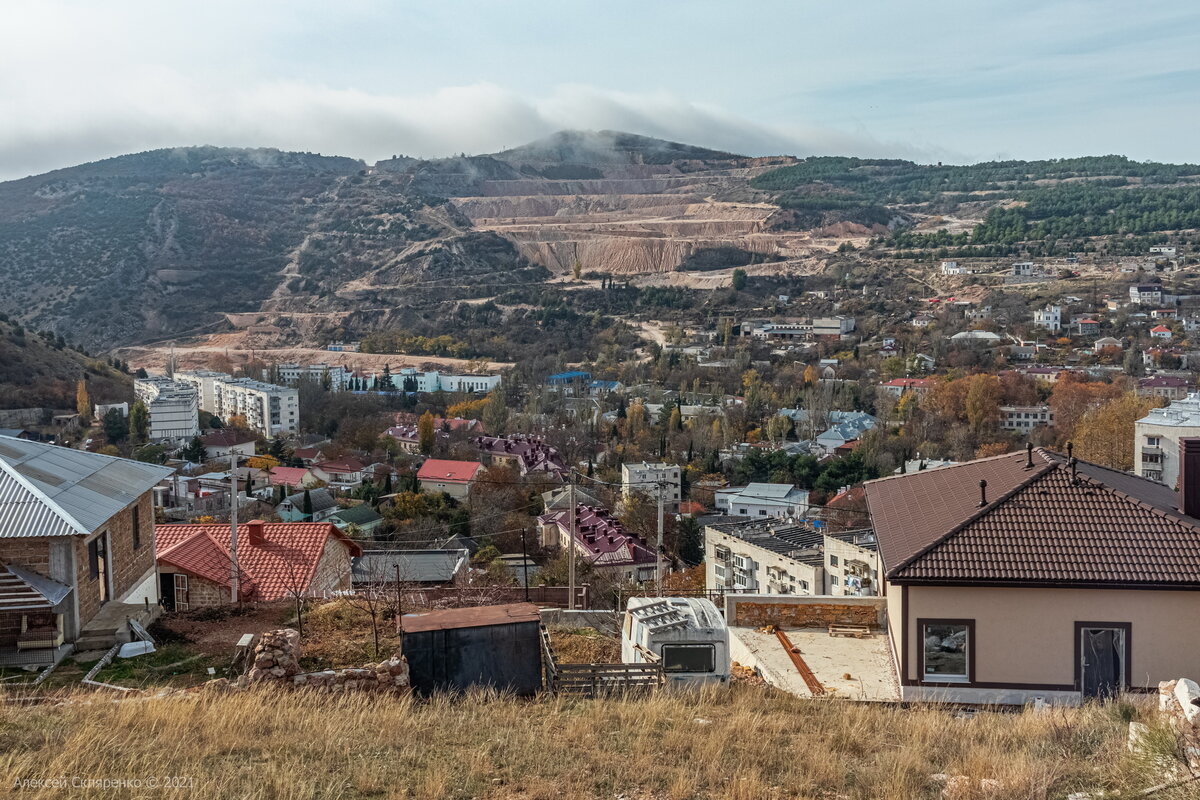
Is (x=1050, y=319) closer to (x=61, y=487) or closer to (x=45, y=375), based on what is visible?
(x=45, y=375)

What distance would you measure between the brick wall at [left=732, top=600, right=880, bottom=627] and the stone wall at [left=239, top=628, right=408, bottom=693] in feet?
15.4

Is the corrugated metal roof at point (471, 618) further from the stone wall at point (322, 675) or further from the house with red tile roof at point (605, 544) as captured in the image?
the house with red tile roof at point (605, 544)

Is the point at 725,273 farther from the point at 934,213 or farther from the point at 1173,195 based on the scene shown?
the point at 1173,195

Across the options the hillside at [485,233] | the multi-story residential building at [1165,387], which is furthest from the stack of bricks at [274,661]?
the hillside at [485,233]

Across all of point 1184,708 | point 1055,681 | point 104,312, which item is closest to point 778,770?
point 1184,708

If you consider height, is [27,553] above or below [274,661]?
above

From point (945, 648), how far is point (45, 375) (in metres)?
46.0

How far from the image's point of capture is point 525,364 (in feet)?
222

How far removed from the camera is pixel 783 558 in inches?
918

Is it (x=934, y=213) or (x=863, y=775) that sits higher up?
(x=934, y=213)

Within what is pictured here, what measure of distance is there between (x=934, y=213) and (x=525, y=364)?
70.5m

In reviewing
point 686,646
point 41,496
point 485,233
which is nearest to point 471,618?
point 686,646

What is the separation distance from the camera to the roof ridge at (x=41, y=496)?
8867 millimetres

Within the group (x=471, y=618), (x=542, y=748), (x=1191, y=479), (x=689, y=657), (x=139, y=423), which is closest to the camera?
(x=542, y=748)
